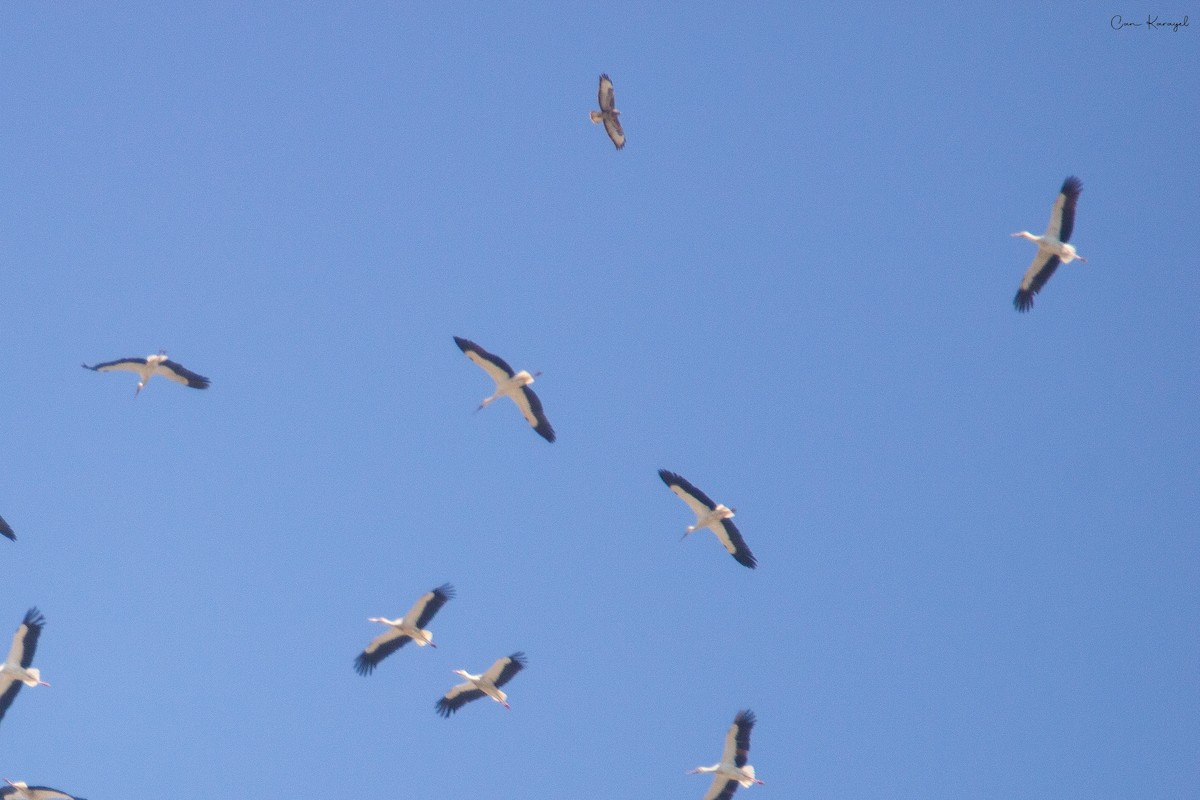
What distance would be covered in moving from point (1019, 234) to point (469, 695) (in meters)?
12.1

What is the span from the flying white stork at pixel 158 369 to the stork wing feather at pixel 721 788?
35.7ft

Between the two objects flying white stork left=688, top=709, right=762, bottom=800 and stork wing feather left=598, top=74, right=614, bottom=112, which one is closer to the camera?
flying white stork left=688, top=709, right=762, bottom=800

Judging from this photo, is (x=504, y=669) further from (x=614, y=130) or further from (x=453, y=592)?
(x=614, y=130)

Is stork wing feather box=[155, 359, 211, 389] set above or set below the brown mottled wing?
below

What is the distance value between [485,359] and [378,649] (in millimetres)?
5245

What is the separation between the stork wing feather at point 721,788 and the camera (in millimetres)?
25734

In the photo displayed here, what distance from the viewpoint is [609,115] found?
1226 inches

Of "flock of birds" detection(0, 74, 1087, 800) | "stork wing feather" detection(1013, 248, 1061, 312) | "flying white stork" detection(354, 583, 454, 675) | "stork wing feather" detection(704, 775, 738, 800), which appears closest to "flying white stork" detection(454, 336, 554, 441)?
"flock of birds" detection(0, 74, 1087, 800)

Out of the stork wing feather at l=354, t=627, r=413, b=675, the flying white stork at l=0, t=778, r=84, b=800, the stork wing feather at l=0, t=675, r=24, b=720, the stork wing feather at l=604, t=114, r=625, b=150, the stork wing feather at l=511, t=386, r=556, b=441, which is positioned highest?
the stork wing feather at l=604, t=114, r=625, b=150

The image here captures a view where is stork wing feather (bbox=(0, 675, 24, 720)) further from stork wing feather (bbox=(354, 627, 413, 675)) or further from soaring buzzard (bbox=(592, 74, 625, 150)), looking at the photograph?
soaring buzzard (bbox=(592, 74, 625, 150))

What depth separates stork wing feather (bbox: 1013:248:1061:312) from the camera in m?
26.4

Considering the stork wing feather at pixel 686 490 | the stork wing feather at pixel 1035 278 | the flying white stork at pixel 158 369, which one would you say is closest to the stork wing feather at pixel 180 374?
the flying white stork at pixel 158 369

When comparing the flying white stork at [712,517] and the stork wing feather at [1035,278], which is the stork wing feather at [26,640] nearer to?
the flying white stork at [712,517]

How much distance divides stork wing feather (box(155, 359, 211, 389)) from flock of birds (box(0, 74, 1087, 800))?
17 millimetres
